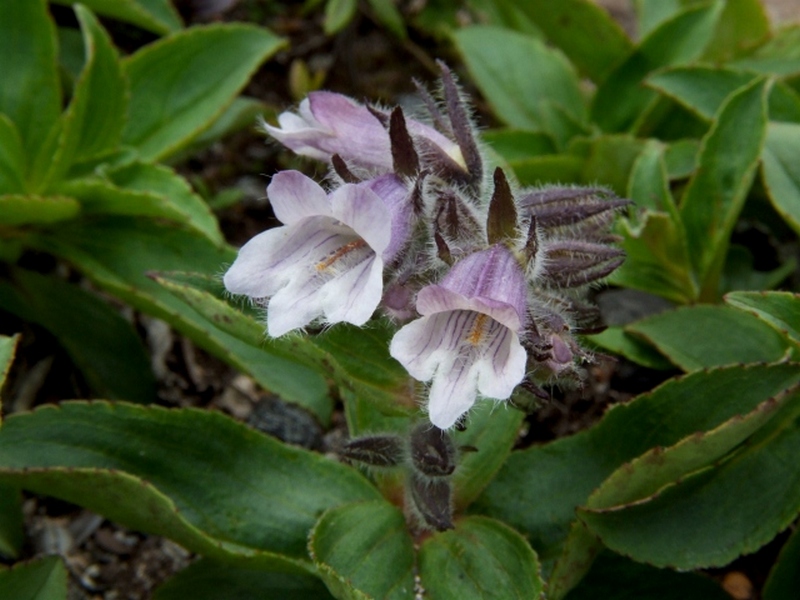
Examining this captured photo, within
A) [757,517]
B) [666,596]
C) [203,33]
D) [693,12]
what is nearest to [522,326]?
[757,517]

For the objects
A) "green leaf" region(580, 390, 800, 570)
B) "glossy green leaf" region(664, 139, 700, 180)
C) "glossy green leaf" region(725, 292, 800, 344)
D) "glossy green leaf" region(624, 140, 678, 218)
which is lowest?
"green leaf" region(580, 390, 800, 570)

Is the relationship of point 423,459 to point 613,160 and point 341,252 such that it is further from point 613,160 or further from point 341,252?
point 613,160

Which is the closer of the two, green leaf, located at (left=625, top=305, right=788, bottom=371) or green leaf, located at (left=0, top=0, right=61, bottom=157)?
green leaf, located at (left=625, top=305, right=788, bottom=371)

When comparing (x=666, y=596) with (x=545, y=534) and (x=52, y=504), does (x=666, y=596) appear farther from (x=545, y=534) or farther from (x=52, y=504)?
(x=52, y=504)

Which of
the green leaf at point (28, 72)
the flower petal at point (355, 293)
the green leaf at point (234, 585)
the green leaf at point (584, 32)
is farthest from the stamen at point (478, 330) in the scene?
the green leaf at point (584, 32)

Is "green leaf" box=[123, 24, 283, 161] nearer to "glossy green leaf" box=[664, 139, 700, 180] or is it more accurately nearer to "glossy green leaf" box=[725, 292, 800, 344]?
"glossy green leaf" box=[664, 139, 700, 180]

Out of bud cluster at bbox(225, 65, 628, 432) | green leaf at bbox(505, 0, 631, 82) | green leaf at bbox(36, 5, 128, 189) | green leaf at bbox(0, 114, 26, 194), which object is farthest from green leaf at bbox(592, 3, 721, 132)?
green leaf at bbox(0, 114, 26, 194)
